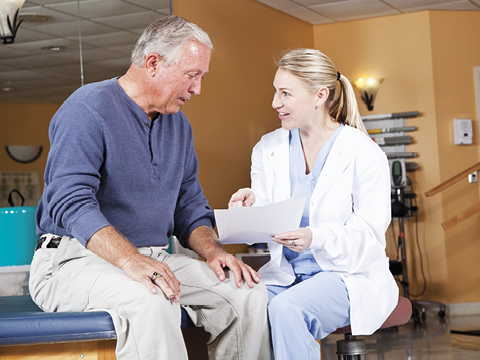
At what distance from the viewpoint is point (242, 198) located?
2.23 m

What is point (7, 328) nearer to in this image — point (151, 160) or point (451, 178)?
point (151, 160)

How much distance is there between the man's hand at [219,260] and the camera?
192cm

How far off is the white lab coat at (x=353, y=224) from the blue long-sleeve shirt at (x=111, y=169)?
38cm

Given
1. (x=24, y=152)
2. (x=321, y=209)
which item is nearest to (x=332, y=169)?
(x=321, y=209)

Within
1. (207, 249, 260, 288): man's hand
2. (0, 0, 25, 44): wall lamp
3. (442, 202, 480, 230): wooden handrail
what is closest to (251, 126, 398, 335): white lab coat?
(207, 249, 260, 288): man's hand

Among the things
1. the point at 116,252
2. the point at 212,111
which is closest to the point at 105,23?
the point at 212,111

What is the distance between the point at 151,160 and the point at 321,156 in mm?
671

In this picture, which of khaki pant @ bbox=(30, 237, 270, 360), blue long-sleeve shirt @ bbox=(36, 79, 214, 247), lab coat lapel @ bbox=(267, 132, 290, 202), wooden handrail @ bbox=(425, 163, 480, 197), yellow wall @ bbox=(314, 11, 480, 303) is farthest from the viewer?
yellow wall @ bbox=(314, 11, 480, 303)

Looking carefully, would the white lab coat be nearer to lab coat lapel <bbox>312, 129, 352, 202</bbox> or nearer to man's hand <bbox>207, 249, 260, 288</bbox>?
lab coat lapel <bbox>312, 129, 352, 202</bbox>

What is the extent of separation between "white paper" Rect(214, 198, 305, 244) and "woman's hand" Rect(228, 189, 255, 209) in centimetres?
25

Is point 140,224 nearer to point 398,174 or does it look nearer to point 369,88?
point 398,174

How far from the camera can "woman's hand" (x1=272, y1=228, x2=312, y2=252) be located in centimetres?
193

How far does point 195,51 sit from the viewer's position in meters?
1.98

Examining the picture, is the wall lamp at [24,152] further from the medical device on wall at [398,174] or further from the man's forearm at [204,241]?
the medical device on wall at [398,174]
